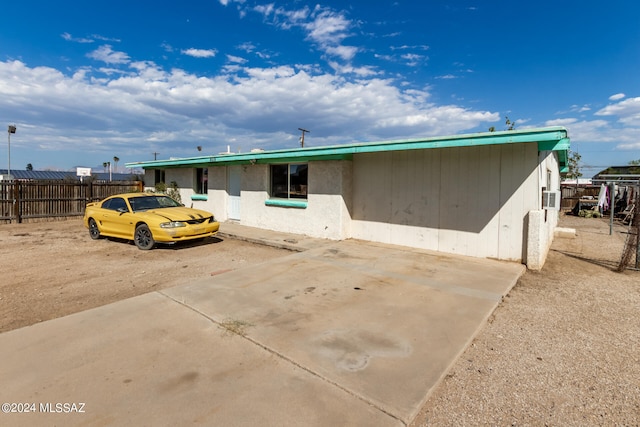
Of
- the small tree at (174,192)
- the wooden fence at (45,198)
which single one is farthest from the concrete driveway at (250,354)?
the wooden fence at (45,198)

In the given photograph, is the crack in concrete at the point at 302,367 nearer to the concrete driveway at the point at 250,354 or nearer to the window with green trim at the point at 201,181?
the concrete driveway at the point at 250,354

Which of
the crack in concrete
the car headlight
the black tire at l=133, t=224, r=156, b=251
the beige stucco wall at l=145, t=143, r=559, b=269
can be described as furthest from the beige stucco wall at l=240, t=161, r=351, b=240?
the crack in concrete

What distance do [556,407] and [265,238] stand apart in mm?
8017

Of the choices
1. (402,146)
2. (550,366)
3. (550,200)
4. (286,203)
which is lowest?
(550,366)

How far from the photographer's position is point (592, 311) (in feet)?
15.1

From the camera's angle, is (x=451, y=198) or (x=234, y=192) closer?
(x=451, y=198)

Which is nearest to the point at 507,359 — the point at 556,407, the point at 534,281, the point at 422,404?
the point at 556,407

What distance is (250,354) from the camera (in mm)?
3182

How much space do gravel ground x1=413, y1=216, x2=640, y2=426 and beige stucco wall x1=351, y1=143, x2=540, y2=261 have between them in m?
1.91

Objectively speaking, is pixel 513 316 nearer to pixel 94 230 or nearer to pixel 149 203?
pixel 149 203

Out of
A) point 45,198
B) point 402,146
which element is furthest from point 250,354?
point 45,198

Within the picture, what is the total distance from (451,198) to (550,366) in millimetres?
5116

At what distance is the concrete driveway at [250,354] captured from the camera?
7.90 feet

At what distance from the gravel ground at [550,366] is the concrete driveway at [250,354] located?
0.67 ft
